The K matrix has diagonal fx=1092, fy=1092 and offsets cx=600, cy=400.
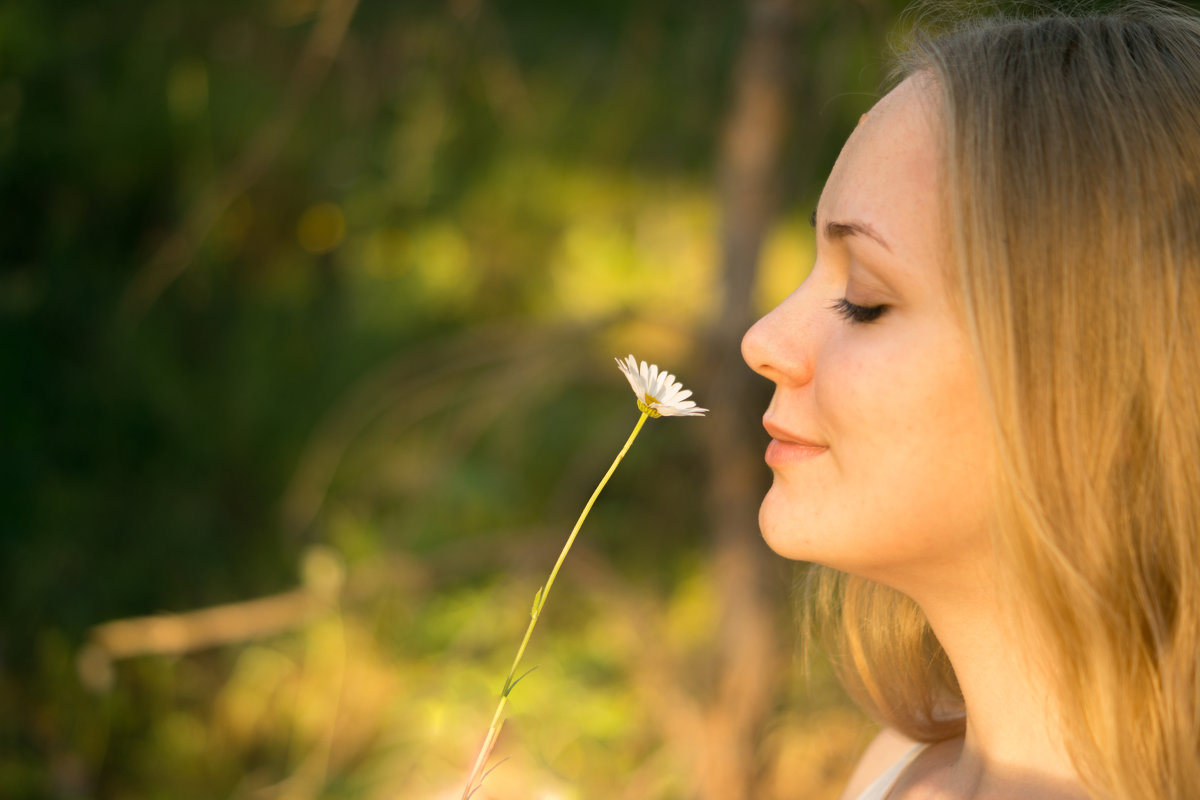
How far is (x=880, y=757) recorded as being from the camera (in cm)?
100

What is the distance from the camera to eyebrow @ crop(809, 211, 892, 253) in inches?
28.8

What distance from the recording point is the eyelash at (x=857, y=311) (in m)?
0.75

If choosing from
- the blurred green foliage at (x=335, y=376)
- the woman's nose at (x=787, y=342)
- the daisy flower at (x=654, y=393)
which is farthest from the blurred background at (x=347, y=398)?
the daisy flower at (x=654, y=393)

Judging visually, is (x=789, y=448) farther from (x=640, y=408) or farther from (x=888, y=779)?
(x=888, y=779)

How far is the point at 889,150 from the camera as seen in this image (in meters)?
0.75

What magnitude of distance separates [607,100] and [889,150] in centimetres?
197

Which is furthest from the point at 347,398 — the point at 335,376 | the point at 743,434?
the point at 743,434

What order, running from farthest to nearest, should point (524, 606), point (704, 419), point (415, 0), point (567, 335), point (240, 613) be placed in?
point (524, 606), point (415, 0), point (240, 613), point (704, 419), point (567, 335)

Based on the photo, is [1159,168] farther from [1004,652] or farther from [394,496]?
[394,496]

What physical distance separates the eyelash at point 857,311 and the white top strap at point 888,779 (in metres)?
0.42

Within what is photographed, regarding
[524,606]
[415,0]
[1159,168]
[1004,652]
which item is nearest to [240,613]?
[524,606]

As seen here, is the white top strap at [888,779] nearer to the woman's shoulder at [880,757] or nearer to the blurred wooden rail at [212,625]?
Result: the woman's shoulder at [880,757]

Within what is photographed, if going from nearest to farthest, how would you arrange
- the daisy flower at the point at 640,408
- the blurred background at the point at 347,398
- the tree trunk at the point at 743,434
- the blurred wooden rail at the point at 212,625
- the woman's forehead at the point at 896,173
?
the daisy flower at the point at 640,408
the woman's forehead at the point at 896,173
the tree trunk at the point at 743,434
the blurred wooden rail at the point at 212,625
the blurred background at the point at 347,398

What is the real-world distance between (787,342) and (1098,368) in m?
0.20
